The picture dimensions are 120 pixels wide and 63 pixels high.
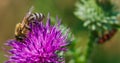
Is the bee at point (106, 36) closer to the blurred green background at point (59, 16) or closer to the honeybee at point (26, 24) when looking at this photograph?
the blurred green background at point (59, 16)

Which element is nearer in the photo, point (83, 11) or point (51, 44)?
point (51, 44)

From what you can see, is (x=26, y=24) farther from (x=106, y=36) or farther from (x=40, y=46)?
(x=106, y=36)

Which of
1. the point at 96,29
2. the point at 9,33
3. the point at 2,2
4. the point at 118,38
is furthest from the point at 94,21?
the point at 2,2

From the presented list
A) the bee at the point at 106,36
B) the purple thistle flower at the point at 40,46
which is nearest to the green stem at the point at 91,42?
the bee at the point at 106,36

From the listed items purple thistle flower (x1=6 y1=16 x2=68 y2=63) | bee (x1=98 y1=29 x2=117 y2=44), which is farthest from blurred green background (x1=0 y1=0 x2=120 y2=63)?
purple thistle flower (x1=6 y1=16 x2=68 y2=63)

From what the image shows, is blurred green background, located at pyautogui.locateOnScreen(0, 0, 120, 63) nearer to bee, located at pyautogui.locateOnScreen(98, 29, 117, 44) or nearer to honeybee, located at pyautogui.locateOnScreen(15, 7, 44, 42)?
bee, located at pyautogui.locateOnScreen(98, 29, 117, 44)

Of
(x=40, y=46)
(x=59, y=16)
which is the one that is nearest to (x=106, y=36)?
(x=59, y=16)

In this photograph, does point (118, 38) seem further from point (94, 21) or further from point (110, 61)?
point (94, 21)
